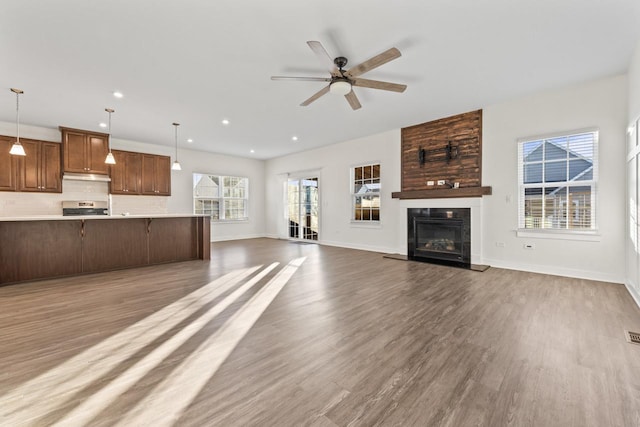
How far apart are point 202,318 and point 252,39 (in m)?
3.12

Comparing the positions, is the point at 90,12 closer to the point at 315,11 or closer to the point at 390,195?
the point at 315,11

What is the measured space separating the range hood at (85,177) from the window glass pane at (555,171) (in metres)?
9.44

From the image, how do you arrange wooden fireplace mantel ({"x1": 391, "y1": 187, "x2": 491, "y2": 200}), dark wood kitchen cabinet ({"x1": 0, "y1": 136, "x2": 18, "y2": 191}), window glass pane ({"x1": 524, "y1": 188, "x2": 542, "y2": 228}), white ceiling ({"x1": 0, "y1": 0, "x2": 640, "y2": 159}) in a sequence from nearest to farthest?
white ceiling ({"x1": 0, "y1": 0, "x2": 640, "y2": 159})
window glass pane ({"x1": 524, "y1": 188, "x2": 542, "y2": 228})
wooden fireplace mantel ({"x1": 391, "y1": 187, "x2": 491, "y2": 200})
dark wood kitchen cabinet ({"x1": 0, "y1": 136, "x2": 18, "y2": 191})

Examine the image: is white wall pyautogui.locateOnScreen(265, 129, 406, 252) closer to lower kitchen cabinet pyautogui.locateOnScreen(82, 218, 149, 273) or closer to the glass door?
the glass door

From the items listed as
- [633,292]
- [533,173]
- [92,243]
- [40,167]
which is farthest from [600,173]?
[40,167]

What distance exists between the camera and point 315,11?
2.71m

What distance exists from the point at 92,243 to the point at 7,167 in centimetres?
337

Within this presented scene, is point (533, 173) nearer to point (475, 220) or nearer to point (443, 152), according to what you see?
point (475, 220)

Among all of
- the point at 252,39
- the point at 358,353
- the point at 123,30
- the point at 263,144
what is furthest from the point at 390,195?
the point at 123,30

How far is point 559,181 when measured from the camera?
14.9ft

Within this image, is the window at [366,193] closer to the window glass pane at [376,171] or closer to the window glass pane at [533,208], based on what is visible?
the window glass pane at [376,171]

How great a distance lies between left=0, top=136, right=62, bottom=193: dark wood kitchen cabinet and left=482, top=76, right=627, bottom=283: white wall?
945 cm

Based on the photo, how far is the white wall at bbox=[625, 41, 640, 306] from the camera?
3.28m

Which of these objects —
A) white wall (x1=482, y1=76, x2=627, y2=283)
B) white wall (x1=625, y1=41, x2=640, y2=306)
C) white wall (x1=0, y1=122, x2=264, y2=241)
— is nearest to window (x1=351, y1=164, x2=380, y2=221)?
white wall (x1=482, y1=76, x2=627, y2=283)
